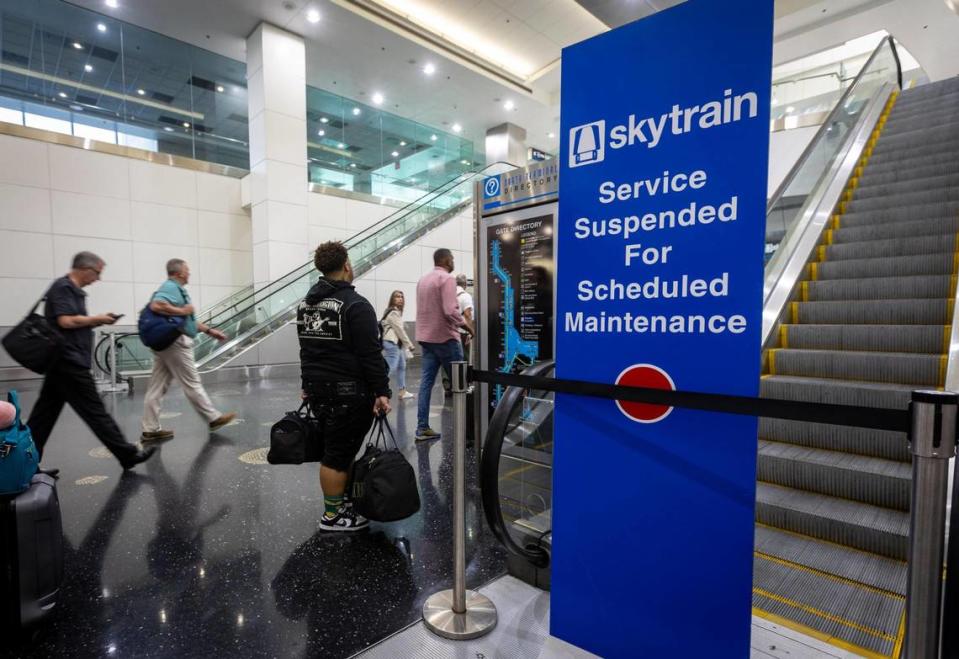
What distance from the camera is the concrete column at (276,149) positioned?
10.6 meters

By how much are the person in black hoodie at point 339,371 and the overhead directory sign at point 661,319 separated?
136 centimetres

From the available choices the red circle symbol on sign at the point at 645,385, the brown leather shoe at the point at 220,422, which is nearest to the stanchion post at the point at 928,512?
the red circle symbol on sign at the point at 645,385

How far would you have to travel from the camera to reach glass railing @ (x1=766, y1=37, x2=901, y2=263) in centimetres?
493

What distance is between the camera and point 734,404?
1228mm

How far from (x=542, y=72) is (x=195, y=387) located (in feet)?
44.0

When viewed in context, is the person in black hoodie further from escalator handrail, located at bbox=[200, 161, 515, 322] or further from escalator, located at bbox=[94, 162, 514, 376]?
escalator handrail, located at bbox=[200, 161, 515, 322]

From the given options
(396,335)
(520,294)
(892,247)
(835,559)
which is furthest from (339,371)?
(892,247)

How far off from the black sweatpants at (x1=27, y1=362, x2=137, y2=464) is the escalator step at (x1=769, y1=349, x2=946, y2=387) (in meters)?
4.80

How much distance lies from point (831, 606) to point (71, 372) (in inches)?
178

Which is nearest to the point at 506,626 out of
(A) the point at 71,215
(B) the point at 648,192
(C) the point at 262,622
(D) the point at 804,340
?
(C) the point at 262,622

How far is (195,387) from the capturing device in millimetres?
4719

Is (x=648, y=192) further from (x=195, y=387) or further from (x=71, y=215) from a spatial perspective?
(x=71, y=215)

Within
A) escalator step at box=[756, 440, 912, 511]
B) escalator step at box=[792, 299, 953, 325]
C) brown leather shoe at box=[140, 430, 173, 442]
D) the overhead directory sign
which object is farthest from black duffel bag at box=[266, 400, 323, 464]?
escalator step at box=[792, 299, 953, 325]

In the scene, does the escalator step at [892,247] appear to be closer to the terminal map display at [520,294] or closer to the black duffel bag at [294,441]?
the terminal map display at [520,294]
